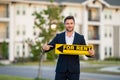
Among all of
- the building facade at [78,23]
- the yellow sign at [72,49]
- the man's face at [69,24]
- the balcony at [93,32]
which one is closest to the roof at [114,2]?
the building facade at [78,23]

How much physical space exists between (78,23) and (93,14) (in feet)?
9.90

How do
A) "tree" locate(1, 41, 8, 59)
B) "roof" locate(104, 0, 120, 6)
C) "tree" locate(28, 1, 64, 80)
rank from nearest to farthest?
1. "tree" locate(28, 1, 64, 80)
2. "tree" locate(1, 41, 8, 59)
3. "roof" locate(104, 0, 120, 6)

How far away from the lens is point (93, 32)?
67.2m

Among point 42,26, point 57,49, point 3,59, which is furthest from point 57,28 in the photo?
point 3,59

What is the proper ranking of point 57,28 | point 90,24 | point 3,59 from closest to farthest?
point 57,28 < point 3,59 < point 90,24

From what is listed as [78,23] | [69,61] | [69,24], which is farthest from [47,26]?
[78,23]

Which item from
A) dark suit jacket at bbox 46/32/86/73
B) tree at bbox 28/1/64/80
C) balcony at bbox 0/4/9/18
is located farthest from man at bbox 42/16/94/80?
balcony at bbox 0/4/9/18

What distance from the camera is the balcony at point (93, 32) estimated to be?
66812mm

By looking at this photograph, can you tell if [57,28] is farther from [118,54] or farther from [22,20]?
[118,54]

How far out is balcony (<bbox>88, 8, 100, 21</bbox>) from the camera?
6672cm

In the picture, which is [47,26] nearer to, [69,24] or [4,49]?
[69,24]

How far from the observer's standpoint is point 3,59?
5866 centimetres

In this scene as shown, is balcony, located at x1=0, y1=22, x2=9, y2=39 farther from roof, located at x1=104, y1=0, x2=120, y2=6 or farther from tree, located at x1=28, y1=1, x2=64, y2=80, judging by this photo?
tree, located at x1=28, y1=1, x2=64, y2=80

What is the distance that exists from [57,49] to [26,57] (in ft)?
165
